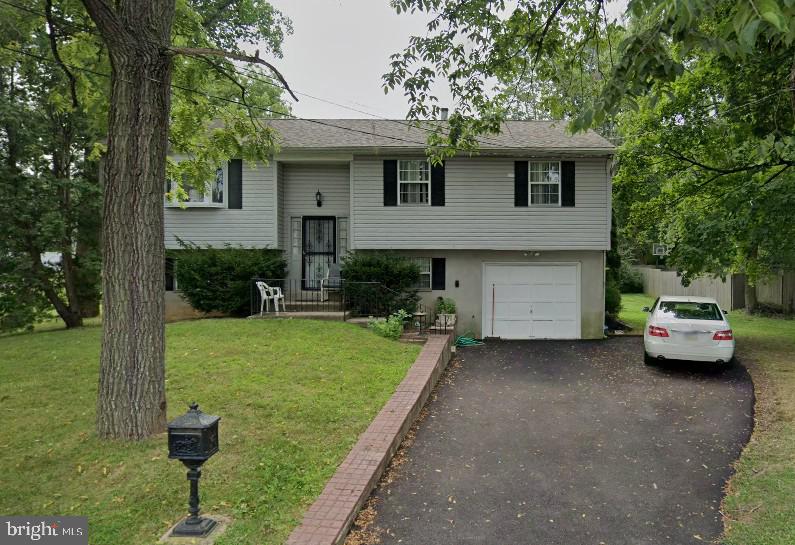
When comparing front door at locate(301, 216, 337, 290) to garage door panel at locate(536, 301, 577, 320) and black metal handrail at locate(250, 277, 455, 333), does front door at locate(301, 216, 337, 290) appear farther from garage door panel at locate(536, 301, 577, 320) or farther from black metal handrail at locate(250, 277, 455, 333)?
garage door panel at locate(536, 301, 577, 320)

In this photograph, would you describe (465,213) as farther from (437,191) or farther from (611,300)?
(611,300)

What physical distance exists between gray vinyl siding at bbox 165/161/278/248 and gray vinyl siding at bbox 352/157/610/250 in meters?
2.34

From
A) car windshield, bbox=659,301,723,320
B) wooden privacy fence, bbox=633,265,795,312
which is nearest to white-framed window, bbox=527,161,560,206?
car windshield, bbox=659,301,723,320

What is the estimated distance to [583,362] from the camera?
36.0ft

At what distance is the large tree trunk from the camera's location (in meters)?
5.29

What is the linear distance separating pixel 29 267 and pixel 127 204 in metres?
10.6

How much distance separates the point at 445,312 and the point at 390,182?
147 inches

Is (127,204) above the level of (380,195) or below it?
below

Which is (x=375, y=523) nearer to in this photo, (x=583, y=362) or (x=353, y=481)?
(x=353, y=481)

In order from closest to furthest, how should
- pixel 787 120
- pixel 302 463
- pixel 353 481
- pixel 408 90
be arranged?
1. pixel 353 481
2. pixel 302 463
3. pixel 408 90
4. pixel 787 120

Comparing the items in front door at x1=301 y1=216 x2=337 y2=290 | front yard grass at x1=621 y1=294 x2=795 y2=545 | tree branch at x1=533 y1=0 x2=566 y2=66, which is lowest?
front yard grass at x1=621 y1=294 x2=795 y2=545

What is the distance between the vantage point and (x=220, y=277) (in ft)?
42.1

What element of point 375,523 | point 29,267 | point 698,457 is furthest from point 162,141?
point 29,267

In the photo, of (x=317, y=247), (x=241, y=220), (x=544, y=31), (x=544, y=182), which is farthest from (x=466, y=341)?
(x=544, y=31)
